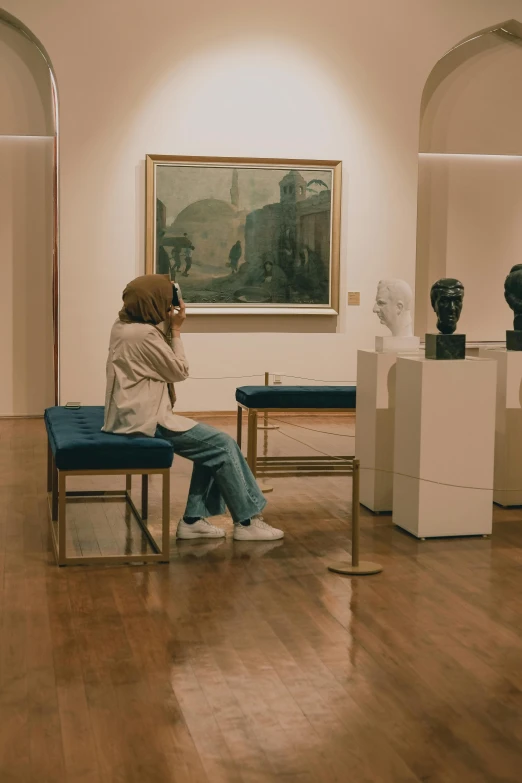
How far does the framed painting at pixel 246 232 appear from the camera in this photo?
460 inches

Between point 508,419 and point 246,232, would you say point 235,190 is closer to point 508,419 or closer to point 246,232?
point 246,232

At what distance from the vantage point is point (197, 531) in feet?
21.4

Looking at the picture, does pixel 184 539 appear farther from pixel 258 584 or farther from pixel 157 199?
pixel 157 199

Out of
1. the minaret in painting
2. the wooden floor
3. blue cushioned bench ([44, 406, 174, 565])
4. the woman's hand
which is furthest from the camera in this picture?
the minaret in painting

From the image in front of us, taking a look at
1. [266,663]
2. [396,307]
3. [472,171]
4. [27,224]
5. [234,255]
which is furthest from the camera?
[472,171]

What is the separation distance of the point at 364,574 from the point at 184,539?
129cm

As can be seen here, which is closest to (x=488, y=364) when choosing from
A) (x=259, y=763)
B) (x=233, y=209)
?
(x=259, y=763)

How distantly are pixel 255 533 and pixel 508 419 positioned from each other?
2144 millimetres

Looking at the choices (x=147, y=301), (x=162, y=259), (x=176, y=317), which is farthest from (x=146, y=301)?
(x=162, y=259)

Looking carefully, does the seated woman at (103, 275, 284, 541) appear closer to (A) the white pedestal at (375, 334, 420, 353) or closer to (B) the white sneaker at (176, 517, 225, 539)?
(B) the white sneaker at (176, 517, 225, 539)

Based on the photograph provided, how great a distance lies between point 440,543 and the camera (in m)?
6.50

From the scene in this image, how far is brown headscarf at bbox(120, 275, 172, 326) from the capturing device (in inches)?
243

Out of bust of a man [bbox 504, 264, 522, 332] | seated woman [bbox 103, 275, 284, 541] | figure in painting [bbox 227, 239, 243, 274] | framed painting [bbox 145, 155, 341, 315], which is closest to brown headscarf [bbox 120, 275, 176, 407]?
seated woman [bbox 103, 275, 284, 541]

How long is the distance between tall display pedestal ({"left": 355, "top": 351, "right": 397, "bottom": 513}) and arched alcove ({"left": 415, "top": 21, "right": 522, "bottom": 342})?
19.1 feet
